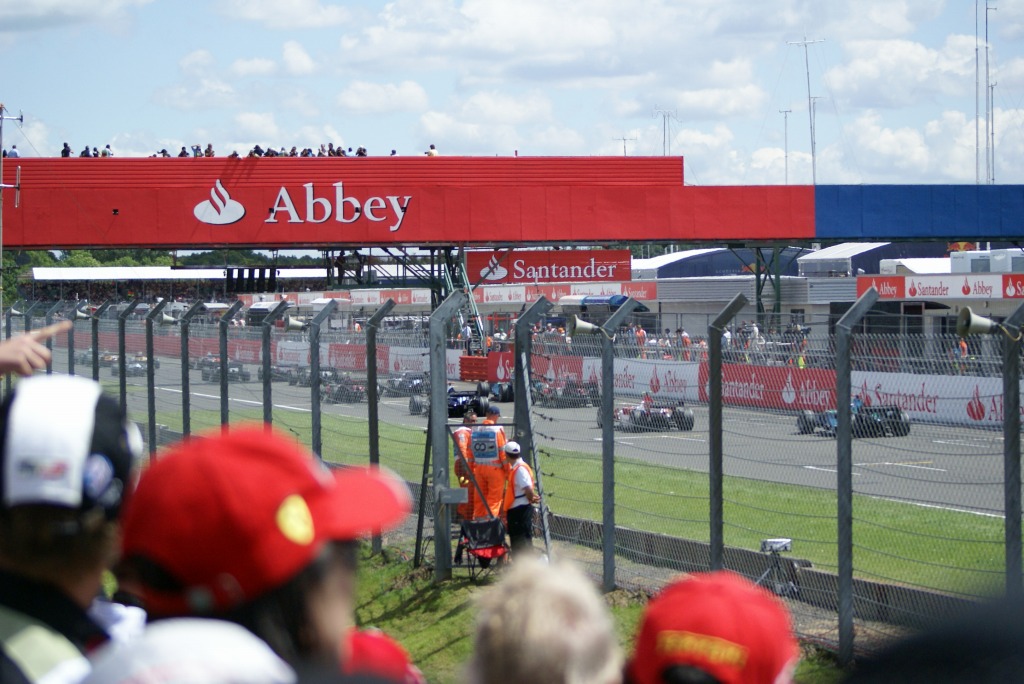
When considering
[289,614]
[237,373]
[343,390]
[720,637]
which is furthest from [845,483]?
[237,373]

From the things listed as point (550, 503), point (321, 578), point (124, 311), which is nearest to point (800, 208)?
point (124, 311)

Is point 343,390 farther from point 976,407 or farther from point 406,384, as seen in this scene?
point 976,407

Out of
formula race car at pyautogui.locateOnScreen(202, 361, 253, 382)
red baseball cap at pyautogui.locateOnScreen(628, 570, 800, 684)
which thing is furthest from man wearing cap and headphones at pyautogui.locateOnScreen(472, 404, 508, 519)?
red baseball cap at pyautogui.locateOnScreen(628, 570, 800, 684)

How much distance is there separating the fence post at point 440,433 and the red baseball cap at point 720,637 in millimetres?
Result: 7601

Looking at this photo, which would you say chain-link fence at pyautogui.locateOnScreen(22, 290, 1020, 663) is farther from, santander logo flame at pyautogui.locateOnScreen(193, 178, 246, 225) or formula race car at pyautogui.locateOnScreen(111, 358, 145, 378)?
santander logo flame at pyautogui.locateOnScreen(193, 178, 246, 225)

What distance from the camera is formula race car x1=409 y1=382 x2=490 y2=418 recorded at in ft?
35.9

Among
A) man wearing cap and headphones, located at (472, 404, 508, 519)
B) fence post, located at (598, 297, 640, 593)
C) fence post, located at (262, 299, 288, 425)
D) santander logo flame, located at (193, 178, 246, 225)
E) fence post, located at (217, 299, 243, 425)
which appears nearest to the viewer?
fence post, located at (598, 297, 640, 593)

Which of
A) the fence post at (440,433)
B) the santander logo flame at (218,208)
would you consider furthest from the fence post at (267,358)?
Result: the santander logo flame at (218,208)

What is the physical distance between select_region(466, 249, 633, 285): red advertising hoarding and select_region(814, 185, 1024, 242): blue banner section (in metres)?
6.10

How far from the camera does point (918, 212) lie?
33156mm

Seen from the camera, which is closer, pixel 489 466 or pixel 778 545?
pixel 778 545

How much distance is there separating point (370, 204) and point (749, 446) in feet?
82.6

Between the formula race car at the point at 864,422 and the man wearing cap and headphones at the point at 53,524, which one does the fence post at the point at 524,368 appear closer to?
the formula race car at the point at 864,422

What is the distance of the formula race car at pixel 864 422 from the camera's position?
6383 mm
